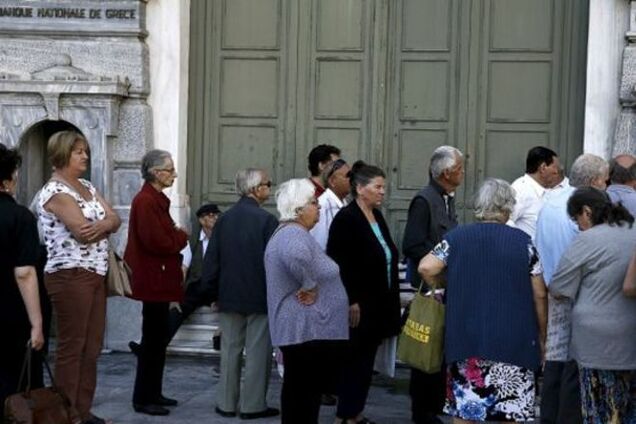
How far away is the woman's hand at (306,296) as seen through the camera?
26.4ft

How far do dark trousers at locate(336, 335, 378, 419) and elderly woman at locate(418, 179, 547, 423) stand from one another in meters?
1.60

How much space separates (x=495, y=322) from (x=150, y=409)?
3.28 metres

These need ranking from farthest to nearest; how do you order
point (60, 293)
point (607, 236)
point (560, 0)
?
point (560, 0) → point (60, 293) → point (607, 236)

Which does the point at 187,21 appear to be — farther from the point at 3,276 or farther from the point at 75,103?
the point at 3,276

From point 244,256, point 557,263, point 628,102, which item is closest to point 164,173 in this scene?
point 244,256

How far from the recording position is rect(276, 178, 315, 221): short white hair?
809 centimetres

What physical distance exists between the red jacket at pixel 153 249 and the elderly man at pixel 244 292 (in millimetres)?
227

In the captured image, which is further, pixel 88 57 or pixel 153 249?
pixel 88 57

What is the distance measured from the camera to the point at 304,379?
26.3 feet

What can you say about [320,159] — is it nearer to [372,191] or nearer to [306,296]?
[372,191]

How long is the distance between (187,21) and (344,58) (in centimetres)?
144

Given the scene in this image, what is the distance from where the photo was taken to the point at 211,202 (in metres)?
12.6

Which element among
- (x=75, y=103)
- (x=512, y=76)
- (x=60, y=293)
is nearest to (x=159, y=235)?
(x=60, y=293)

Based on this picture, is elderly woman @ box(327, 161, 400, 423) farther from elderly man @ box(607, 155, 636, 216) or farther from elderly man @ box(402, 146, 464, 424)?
elderly man @ box(607, 155, 636, 216)
